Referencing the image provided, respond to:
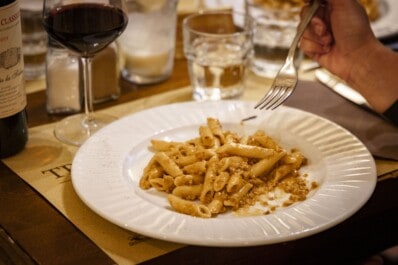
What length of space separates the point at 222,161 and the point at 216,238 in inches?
8.7

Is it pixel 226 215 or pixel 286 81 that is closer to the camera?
pixel 226 215

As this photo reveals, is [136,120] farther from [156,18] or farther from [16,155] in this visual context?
[156,18]

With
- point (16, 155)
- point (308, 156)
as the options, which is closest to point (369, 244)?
point (308, 156)

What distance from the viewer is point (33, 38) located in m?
1.56

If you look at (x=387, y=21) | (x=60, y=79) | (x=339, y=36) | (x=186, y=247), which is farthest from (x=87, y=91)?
Result: (x=387, y=21)

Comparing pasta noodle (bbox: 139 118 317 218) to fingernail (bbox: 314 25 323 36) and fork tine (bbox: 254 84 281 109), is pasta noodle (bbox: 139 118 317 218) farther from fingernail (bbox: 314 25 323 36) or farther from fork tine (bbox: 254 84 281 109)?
fingernail (bbox: 314 25 323 36)

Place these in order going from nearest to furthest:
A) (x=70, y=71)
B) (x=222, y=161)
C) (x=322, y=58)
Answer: (x=222, y=161)
(x=70, y=71)
(x=322, y=58)

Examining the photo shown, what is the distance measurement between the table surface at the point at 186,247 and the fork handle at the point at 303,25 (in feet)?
1.07

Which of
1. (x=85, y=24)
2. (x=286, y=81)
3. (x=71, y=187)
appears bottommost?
(x=71, y=187)

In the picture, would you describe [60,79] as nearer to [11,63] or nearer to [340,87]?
[11,63]

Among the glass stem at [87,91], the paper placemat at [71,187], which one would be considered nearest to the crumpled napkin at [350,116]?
the paper placemat at [71,187]

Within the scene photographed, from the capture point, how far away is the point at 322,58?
4.95ft

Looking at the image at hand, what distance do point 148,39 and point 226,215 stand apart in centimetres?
64

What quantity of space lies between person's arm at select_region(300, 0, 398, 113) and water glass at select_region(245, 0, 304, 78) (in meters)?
0.15
